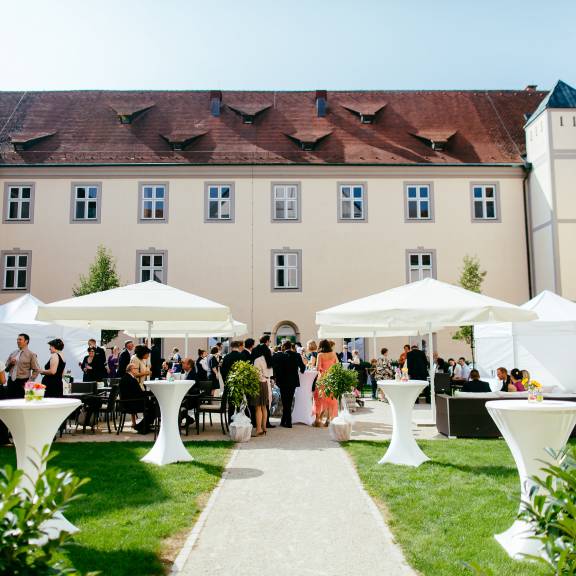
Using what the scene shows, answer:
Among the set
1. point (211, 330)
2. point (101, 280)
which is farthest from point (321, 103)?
point (211, 330)

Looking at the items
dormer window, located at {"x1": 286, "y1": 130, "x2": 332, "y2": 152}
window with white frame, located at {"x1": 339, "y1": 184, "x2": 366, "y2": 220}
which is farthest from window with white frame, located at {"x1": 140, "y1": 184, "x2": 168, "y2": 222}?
window with white frame, located at {"x1": 339, "y1": 184, "x2": 366, "y2": 220}

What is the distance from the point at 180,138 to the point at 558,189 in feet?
54.9

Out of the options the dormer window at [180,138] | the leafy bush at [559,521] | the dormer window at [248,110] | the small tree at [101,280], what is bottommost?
the leafy bush at [559,521]

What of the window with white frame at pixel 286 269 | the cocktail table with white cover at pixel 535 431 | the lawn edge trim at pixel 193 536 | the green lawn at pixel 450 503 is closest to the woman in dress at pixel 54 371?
the lawn edge trim at pixel 193 536

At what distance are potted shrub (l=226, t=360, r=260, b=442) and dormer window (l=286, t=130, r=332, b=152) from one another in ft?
61.3

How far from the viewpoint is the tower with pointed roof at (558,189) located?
80.1 feet

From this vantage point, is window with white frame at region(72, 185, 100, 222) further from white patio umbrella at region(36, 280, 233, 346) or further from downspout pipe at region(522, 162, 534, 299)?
downspout pipe at region(522, 162, 534, 299)

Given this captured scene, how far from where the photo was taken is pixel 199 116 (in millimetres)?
29422

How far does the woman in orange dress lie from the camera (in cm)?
1255

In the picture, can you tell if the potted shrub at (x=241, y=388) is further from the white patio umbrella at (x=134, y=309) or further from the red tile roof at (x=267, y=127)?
the red tile roof at (x=267, y=127)

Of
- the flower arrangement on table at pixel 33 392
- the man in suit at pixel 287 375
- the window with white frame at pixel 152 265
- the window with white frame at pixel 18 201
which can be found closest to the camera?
the flower arrangement on table at pixel 33 392

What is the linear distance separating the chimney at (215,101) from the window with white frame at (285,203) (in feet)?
19.8

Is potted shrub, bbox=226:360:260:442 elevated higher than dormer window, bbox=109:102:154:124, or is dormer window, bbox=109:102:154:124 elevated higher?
dormer window, bbox=109:102:154:124

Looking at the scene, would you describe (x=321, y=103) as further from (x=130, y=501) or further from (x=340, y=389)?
(x=130, y=501)
